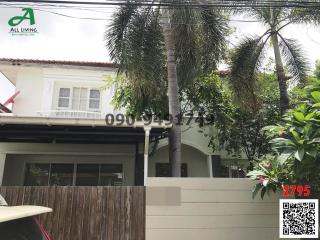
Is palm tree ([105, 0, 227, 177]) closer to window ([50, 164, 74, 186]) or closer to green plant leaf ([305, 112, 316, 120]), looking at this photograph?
window ([50, 164, 74, 186])

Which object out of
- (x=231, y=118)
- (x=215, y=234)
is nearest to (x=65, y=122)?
(x=215, y=234)

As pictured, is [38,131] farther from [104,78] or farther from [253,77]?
[253,77]

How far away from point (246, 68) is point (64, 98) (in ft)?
24.5

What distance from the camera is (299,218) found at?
20.1ft

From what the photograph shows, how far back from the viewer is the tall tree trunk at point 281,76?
11091 millimetres

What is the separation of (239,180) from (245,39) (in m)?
6.59

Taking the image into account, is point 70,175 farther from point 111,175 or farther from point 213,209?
point 213,209

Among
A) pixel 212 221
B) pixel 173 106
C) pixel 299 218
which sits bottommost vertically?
pixel 212 221

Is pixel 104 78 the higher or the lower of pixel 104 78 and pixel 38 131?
the higher

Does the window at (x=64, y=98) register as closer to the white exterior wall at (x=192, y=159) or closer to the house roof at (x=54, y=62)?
the house roof at (x=54, y=62)

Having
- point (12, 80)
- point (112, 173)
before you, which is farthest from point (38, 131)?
point (12, 80)

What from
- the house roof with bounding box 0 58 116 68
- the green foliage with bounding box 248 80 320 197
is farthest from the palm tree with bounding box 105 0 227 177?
the green foliage with bounding box 248 80 320 197

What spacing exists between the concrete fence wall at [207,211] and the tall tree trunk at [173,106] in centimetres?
285

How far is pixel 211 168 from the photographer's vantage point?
1252 centimetres
